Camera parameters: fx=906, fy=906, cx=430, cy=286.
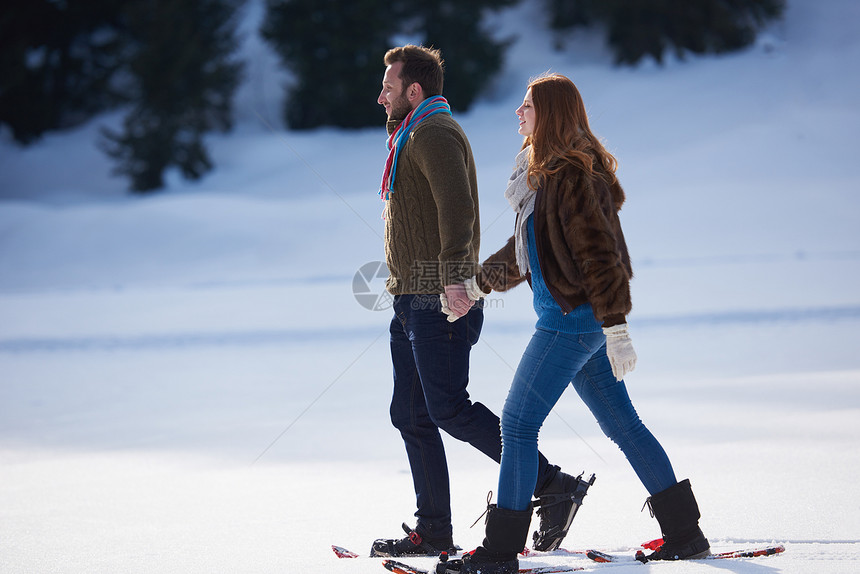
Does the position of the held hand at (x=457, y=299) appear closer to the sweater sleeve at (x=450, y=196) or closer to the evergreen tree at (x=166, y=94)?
the sweater sleeve at (x=450, y=196)

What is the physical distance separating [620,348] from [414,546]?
1.02 metres

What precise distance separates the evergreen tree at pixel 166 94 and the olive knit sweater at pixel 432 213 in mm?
21989

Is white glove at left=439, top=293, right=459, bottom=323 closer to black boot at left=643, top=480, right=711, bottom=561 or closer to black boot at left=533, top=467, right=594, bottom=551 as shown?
black boot at left=533, top=467, right=594, bottom=551

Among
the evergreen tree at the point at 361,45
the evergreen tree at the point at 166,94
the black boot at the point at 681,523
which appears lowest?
the black boot at the point at 681,523

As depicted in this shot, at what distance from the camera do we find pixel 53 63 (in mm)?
27547

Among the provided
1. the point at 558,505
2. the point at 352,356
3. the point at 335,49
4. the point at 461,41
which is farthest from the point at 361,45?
the point at 558,505

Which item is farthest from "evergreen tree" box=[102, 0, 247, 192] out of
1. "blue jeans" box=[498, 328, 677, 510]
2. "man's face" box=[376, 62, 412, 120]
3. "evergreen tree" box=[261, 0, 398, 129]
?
"blue jeans" box=[498, 328, 677, 510]

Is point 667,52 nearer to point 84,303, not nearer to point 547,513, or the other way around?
point 84,303

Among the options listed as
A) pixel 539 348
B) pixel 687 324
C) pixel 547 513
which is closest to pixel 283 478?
pixel 547 513

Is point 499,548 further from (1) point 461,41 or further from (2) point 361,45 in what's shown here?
(1) point 461,41

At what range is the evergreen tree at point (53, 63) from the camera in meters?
26.3

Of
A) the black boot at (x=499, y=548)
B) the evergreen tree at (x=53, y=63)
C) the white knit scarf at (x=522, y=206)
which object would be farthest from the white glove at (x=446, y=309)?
the evergreen tree at (x=53, y=63)

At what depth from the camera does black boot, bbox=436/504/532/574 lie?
257cm

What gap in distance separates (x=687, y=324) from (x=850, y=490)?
5410 mm
